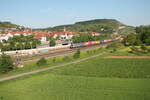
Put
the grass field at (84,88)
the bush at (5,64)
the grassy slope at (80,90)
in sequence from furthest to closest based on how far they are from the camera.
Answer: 1. the bush at (5,64)
2. the grass field at (84,88)
3. the grassy slope at (80,90)

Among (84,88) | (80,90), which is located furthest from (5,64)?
(80,90)

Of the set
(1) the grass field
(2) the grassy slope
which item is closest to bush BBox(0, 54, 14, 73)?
(1) the grass field

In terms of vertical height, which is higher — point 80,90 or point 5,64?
point 5,64

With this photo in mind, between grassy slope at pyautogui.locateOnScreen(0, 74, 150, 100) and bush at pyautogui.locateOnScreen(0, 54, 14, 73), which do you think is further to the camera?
bush at pyautogui.locateOnScreen(0, 54, 14, 73)

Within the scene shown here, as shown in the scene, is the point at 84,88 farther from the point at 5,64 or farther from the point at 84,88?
the point at 5,64

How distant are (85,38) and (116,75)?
65622 mm

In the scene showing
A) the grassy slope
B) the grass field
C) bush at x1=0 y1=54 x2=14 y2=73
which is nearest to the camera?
the grassy slope

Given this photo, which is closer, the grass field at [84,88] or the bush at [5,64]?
the grass field at [84,88]

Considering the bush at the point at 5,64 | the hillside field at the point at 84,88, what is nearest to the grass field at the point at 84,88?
the hillside field at the point at 84,88

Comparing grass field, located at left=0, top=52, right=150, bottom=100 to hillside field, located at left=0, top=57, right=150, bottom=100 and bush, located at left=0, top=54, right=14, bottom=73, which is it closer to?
hillside field, located at left=0, top=57, right=150, bottom=100

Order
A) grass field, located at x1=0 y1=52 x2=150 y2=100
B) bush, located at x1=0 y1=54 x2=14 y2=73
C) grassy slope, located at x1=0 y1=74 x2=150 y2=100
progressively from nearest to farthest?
grassy slope, located at x1=0 y1=74 x2=150 y2=100 < grass field, located at x1=0 y1=52 x2=150 y2=100 < bush, located at x1=0 y1=54 x2=14 y2=73

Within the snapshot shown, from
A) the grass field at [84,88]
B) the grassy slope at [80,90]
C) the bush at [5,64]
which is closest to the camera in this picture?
the grassy slope at [80,90]

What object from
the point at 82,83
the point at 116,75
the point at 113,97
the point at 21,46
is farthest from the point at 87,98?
the point at 21,46

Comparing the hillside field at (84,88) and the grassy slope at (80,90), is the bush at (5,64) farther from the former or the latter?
the grassy slope at (80,90)
